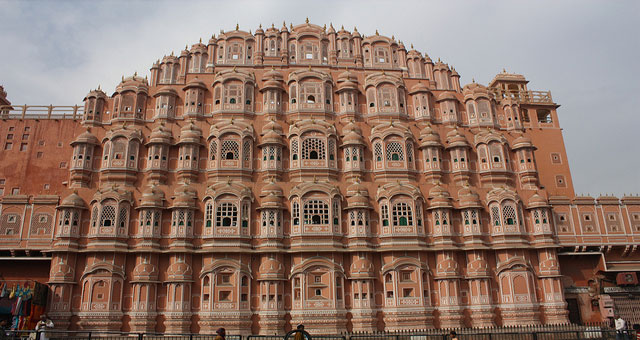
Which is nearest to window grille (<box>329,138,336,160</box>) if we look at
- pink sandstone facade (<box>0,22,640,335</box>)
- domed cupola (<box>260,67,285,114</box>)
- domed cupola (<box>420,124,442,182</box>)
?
pink sandstone facade (<box>0,22,640,335</box>)

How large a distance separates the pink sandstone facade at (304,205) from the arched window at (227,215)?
15 cm

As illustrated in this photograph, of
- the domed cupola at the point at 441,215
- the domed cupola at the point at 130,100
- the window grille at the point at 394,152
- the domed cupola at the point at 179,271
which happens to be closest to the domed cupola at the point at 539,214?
the domed cupola at the point at 441,215

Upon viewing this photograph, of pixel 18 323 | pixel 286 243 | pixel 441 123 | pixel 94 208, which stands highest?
pixel 441 123

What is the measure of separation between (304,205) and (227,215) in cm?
534

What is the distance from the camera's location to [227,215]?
33188 millimetres

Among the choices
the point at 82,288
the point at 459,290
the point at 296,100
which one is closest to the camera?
the point at 82,288

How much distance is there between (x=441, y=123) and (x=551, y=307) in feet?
53.0

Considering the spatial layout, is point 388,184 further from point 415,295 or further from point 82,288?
point 82,288

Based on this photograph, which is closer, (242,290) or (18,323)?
(18,323)

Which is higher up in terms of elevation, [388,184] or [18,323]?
[388,184]

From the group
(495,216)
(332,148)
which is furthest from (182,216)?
(495,216)

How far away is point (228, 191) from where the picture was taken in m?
33.2

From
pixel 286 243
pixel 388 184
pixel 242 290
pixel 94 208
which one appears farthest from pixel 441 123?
pixel 94 208

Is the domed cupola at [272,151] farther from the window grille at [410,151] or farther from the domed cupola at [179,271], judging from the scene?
the window grille at [410,151]
